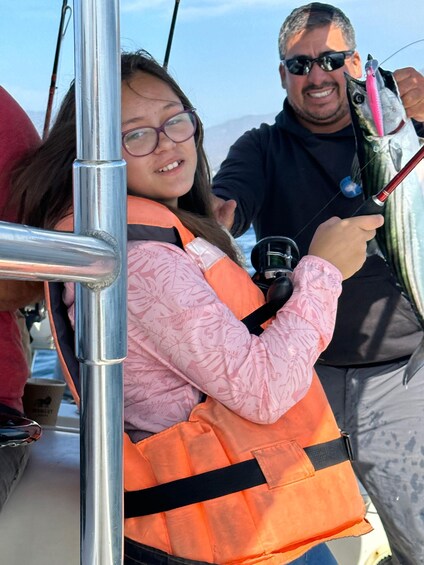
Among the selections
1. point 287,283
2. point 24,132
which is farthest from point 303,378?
point 24,132

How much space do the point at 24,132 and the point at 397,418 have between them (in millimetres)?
1572

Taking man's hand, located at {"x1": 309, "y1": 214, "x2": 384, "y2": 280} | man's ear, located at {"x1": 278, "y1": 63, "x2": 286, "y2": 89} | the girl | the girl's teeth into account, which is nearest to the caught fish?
man's hand, located at {"x1": 309, "y1": 214, "x2": 384, "y2": 280}

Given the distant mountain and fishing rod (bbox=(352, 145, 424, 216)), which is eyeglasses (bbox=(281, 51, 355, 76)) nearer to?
the distant mountain

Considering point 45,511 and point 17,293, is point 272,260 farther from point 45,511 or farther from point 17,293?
point 45,511

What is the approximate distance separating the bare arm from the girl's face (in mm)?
293

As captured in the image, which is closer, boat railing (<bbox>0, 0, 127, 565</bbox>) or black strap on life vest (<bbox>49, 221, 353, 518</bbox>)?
boat railing (<bbox>0, 0, 127, 565</bbox>)

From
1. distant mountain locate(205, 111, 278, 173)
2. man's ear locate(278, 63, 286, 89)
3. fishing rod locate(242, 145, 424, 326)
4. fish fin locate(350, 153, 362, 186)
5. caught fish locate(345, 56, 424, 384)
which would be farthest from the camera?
distant mountain locate(205, 111, 278, 173)

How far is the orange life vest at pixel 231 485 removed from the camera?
4.48 feet

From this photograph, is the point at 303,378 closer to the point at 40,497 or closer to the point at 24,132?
the point at 40,497

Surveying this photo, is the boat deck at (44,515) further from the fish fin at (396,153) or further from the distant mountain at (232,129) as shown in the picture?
the distant mountain at (232,129)

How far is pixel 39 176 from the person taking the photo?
5.32ft

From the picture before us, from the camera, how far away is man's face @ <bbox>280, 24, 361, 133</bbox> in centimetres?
271

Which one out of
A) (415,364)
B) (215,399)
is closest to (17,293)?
(215,399)

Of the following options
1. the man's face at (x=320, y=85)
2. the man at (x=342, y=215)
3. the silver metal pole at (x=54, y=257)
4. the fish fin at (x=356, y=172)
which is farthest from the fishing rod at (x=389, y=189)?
the man's face at (x=320, y=85)
